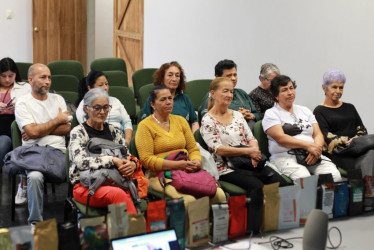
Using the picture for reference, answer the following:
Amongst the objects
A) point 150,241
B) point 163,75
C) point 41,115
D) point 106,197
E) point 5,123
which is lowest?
point 150,241

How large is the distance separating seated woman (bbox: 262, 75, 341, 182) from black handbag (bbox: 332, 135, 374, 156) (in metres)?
0.19

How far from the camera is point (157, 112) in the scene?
418 cm

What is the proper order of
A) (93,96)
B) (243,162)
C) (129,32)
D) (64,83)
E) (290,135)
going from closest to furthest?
(93,96) < (243,162) < (290,135) < (64,83) < (129,32)

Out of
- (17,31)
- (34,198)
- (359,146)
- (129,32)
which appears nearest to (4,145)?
(34,198)

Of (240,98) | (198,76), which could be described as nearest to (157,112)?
(240,98)

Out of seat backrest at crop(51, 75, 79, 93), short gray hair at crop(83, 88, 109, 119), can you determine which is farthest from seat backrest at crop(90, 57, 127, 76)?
short gray hair at crop(83, 88, 109, 119)

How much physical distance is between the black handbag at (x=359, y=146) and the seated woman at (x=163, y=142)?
125cm

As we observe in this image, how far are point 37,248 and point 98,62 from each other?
437 centimetres

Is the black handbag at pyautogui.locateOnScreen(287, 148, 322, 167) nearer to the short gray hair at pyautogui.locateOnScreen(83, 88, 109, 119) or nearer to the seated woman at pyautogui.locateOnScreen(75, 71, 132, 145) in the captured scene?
the seated woman at pyautogui.locateOnScreen(75, 71, 132, 145)

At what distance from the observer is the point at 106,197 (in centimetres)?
360

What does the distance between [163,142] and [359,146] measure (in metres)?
1.62

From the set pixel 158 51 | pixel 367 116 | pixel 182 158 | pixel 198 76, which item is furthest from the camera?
pixel 158 51

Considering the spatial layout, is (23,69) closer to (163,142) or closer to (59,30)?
(163,142)

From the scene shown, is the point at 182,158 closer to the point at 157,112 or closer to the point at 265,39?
the point at 157,112
